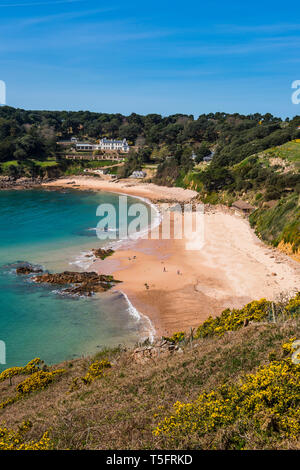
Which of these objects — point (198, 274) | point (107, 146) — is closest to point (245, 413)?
point (198, 274)

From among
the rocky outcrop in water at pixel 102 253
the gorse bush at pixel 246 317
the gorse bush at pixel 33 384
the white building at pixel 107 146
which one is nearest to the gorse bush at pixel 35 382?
the gorse bush at pixel 33 384

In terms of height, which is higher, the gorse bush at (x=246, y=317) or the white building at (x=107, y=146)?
the white building at (x=107, y=146)

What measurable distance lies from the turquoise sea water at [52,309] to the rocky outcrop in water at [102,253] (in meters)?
1.22

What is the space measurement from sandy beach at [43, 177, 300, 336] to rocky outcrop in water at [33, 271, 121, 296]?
1399 millimetres

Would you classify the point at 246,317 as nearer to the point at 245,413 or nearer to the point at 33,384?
the point at 245,413

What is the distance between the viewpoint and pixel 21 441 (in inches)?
345

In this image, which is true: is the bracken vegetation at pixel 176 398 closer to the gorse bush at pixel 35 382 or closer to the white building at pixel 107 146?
the gorse bush at pixel 35 382

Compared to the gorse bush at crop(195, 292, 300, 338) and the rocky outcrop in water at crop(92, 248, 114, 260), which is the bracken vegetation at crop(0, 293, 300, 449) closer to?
the gorse bush at crop(195, 292, 300, 338)

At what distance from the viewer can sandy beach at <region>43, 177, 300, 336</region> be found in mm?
23828

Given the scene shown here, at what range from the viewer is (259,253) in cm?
3353

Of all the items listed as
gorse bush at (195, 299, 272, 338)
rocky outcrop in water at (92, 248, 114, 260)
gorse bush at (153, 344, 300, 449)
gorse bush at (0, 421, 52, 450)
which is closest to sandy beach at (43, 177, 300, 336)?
rocky outcrop in water at (92, 248, 114, 260)

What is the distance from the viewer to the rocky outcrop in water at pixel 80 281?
1073 inches

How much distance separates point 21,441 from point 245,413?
5.67 metres
